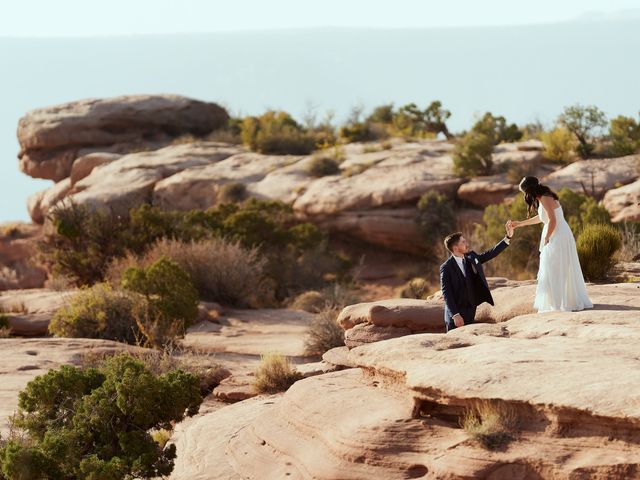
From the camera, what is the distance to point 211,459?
984 cm

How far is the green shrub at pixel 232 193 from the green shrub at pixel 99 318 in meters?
13.9

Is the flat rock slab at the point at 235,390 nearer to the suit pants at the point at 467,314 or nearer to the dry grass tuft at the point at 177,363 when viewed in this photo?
the dry grass tuft at the point at 177,363

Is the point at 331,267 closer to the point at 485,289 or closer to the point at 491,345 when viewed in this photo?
the point at 485,289

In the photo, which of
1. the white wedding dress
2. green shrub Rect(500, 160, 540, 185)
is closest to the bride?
the white wedding dress

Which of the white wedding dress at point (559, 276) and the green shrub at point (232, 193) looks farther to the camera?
the green shrub at point (232, 193)

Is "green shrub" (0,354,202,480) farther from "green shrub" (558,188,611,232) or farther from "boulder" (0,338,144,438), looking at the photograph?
"green shrub" (558,188,611,232)

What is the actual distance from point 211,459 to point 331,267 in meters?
17.1

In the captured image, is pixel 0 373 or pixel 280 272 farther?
pixel 280 272

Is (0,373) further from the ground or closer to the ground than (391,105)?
closer to the ground

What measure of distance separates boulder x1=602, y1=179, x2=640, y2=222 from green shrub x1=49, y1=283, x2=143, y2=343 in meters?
11.5

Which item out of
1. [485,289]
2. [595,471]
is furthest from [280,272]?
[595,471]

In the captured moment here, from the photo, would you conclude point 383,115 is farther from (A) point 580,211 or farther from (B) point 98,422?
(B) point 98,422

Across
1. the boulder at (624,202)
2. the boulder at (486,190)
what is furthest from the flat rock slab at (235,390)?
the boulder at (486,190)

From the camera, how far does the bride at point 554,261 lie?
11.2m
